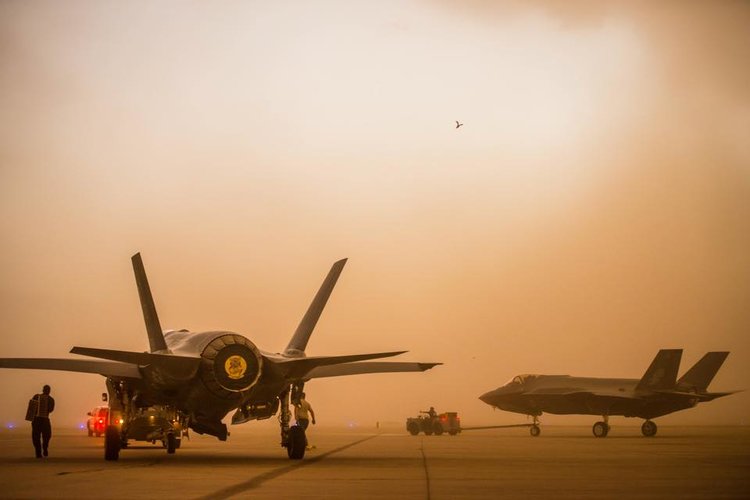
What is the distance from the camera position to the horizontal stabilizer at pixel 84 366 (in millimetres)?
21062

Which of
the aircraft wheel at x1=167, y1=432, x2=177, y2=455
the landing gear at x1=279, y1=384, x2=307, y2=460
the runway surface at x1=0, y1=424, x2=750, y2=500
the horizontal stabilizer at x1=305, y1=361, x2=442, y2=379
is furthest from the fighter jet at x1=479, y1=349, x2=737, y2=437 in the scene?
the landing gear at x1=279, y1=384, x2=307, y2=460

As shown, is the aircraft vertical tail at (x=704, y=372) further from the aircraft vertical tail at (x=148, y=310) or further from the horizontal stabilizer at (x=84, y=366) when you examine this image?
the horizontal stabilizer at (x=84, y=366)

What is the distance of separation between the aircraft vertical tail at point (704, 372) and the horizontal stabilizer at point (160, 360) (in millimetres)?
29179

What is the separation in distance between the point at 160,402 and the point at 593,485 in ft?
40.0

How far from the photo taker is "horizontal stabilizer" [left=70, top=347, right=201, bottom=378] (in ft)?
64.1

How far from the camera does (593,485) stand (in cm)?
1466

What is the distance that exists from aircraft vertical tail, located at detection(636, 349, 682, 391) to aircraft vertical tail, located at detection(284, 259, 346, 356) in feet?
74.3

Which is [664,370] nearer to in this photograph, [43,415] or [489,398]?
[489,398]

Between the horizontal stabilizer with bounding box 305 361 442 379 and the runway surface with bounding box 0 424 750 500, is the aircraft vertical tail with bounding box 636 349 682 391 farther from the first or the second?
the horizontal stabilizer with bounding box 305 361 442 379

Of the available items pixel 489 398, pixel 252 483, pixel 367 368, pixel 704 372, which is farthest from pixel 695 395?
pixel 252 483

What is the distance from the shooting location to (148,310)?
23.3m

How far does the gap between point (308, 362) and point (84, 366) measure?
18.6ft

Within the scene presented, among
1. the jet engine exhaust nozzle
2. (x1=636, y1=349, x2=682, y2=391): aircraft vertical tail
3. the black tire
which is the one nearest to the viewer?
the jet engine exhaust nozzle

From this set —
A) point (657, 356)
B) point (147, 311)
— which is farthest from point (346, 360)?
point (657, 356)
